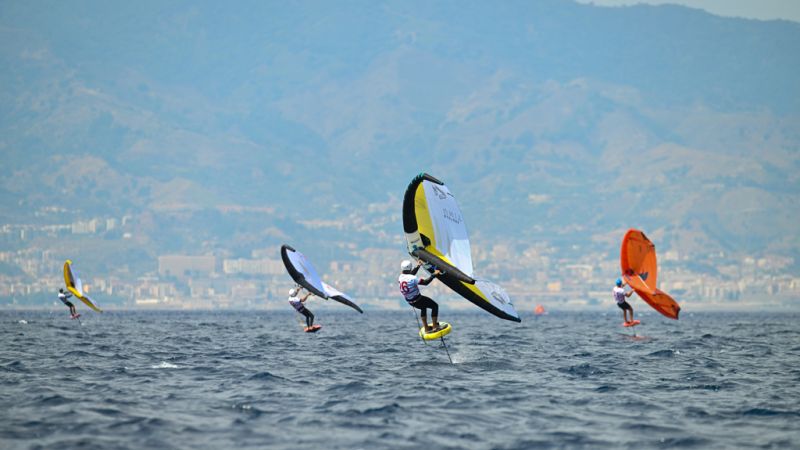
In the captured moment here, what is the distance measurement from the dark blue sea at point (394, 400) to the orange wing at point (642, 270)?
704 centimetres

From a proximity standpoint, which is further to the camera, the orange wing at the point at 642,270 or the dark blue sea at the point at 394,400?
the orange wing at the point at 642,270

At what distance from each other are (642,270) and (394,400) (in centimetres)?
2861

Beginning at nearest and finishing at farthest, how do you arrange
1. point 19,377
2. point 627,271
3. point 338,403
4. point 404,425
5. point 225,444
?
point 225,444, point 404,425, point 338,403, point 19,377, point 627,271

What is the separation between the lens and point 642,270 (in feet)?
180

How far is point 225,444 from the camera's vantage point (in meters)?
22.9

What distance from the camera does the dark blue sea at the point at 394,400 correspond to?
2370cm

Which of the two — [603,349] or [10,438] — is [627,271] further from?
[10,438]

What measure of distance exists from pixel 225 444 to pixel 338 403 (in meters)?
5.75

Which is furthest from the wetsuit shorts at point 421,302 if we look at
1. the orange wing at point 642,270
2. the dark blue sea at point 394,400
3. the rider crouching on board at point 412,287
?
the orange wing at point 642,270

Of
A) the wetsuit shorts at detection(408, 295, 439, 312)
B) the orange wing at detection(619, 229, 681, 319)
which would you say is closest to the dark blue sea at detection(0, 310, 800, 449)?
the wetsuit shorts at detection(408, 295, 439, 312)

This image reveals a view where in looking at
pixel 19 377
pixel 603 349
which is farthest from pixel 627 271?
pixel 19 377

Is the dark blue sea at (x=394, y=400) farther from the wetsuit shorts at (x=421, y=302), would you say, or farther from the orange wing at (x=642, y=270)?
the orange wing at (x=642, y=270)

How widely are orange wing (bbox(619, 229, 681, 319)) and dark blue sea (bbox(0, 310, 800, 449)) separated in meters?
7.04

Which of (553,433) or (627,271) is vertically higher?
(627,271)
